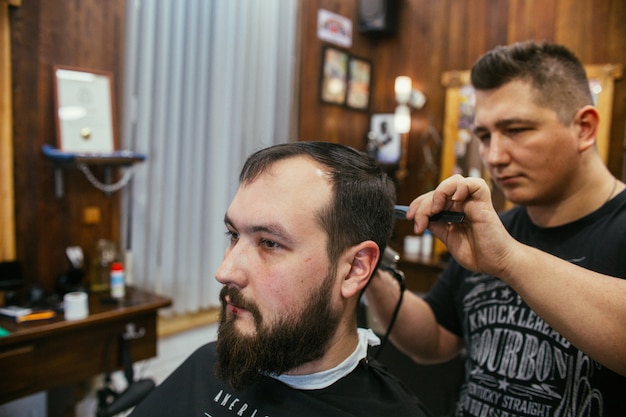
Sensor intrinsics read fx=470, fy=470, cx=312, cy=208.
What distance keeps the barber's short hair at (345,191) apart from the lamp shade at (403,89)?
2.95 metres

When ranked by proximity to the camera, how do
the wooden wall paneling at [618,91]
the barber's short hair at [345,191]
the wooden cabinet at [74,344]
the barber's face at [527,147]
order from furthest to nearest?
→ the wooden wall paneling at [618,91], the wooden cabinet at [74,344], the barber's face at [527,147], the barber's short hair at [345,191]

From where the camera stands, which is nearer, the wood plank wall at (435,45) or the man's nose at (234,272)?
the man's nose at (234,272)

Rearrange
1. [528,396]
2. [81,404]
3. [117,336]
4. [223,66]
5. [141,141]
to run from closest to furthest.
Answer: [528,396] → [117,336] → [81,404] → [141,141] → [223,66]

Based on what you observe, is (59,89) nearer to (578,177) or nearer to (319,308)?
(319,308)

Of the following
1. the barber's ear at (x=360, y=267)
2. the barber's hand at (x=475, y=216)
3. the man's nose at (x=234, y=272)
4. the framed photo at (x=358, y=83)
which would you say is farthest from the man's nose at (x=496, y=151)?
the framed photo at (x=358, y=83)

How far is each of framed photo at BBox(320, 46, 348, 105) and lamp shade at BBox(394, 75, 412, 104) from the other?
0.45 metres

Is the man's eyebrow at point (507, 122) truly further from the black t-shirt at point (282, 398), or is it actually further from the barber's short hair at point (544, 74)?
the black t-shirt at point (282, 398)

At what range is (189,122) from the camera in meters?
2.93

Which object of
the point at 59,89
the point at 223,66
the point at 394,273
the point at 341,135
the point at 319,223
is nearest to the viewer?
the point at 319,223

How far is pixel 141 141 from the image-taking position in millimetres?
2664

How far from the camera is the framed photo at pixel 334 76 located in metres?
3.85

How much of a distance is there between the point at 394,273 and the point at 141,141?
1.87 metres

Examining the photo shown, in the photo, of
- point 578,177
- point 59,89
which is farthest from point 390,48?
point 578,177

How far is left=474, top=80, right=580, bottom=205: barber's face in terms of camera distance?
120 centimetres
